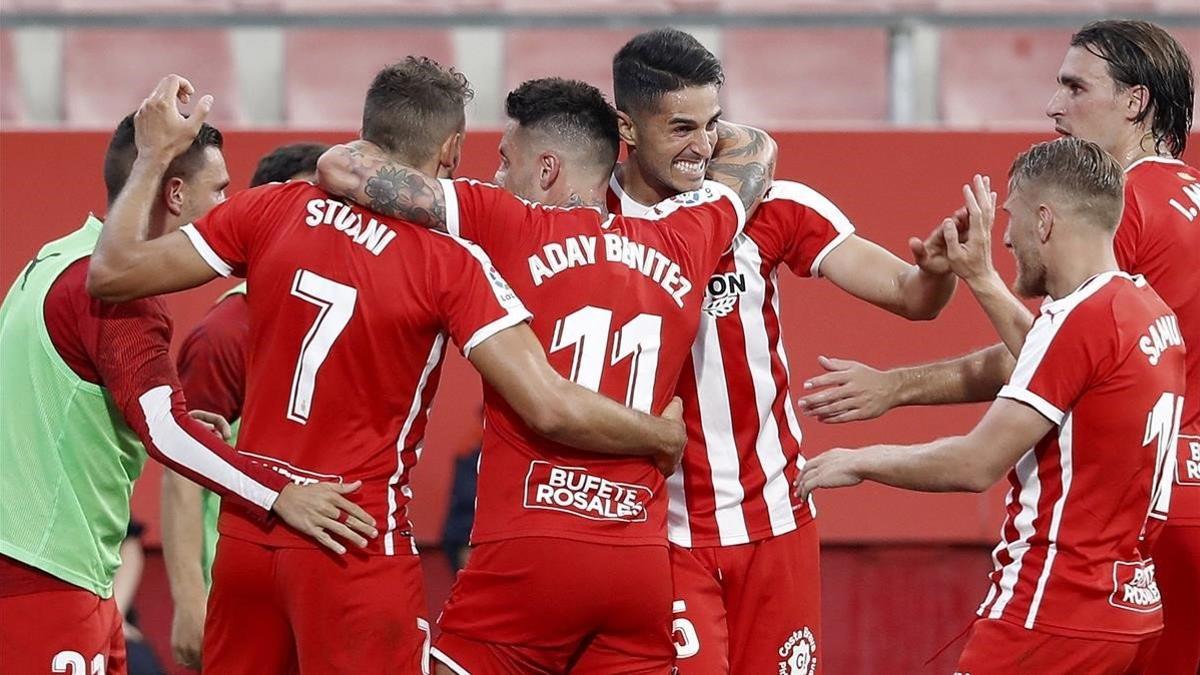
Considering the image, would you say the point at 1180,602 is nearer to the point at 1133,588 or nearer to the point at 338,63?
the point at 1133,588

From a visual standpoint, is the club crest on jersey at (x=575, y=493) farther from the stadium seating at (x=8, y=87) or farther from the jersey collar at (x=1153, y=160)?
the stadium seating at (x=8, y=87)

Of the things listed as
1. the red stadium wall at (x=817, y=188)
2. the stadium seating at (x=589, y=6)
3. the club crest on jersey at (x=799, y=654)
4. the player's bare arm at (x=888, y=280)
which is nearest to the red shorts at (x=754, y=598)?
the club crest on jersey at (x=799, y=654)

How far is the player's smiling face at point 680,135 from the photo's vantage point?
439 cm

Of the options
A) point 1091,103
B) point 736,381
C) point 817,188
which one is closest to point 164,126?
point 736,381

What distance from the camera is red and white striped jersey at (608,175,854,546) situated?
448 centimetres

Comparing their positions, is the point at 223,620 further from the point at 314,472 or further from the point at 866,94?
the point at 866,94

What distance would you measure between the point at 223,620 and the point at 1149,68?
3068mm

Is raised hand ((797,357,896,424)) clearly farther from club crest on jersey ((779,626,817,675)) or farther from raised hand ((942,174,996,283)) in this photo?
club crest on jersey ((779,626,817,675))

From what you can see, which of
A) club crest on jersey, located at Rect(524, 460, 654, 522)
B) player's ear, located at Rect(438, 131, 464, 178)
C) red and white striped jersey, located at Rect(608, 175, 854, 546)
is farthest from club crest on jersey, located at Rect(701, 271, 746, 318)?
player's ear, located at Rect(438, 131, 464, 178)

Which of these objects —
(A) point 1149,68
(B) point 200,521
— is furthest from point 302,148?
(A) point 1149,68

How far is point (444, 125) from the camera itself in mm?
4160

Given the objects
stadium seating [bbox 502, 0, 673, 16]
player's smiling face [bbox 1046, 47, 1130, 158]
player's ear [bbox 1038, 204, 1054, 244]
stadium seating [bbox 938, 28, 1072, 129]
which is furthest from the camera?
stadium seating [bbox 938, 28, 1072, 129]

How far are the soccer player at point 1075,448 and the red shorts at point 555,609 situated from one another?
70 cm

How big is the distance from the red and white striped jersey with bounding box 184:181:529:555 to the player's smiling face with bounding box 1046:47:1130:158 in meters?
1.87
